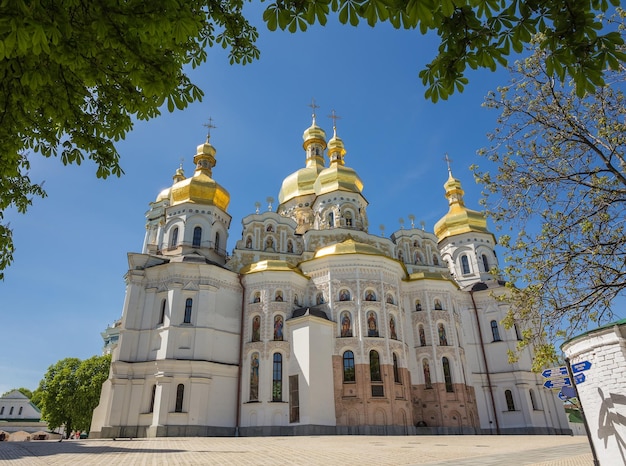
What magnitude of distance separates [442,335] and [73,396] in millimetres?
33429

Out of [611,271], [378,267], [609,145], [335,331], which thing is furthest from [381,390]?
[609,145]

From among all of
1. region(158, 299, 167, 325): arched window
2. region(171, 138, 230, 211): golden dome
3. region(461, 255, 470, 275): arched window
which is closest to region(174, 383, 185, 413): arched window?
region(158, 299, 167, 325): arched window

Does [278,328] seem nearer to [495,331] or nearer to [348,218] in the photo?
[348,218]

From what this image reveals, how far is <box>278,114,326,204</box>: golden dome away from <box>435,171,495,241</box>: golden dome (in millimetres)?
13432

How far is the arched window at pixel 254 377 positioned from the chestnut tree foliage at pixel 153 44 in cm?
2274

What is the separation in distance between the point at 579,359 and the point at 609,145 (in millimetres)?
4748

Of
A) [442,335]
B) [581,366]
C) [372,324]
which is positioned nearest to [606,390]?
[581,366]

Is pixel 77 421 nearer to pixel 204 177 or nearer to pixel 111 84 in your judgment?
pixel 204 177

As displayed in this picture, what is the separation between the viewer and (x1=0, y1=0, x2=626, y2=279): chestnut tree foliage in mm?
3283

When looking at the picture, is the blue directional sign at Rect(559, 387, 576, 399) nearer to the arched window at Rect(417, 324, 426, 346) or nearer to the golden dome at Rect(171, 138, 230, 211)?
the arched window at Rect(417, 324, 426, 346)

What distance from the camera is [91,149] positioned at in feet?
19.2

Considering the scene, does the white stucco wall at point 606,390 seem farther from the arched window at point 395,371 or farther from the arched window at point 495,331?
the arched window at point 495,331

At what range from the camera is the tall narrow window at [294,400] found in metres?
24.1

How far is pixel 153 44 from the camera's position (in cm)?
436
